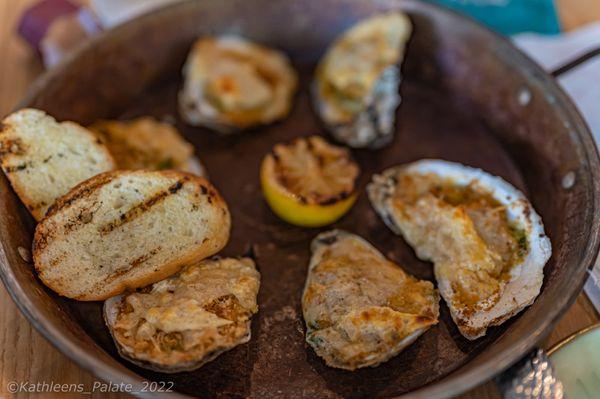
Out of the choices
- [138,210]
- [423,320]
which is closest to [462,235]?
[423,320]

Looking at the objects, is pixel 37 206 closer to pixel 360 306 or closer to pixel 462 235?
pixel 360 306

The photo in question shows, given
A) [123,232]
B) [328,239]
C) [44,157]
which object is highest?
[44,157]

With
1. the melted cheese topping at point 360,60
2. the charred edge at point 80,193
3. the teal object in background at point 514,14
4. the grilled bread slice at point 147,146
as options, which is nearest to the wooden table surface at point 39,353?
the charred edge at point 80,193

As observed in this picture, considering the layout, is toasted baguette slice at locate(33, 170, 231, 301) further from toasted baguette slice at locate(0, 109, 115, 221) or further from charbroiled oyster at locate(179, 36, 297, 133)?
charbroiled oyster at locate(179, 36, 297, 133)

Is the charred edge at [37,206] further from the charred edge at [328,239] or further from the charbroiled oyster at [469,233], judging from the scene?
the charbroiled oyster at [469,233]

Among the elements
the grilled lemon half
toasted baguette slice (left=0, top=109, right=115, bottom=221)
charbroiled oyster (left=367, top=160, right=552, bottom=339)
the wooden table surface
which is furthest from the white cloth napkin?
toasted baguette slice (left=0, top=109, right=115, bottom=221)

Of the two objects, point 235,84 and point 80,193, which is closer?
point 80,193
